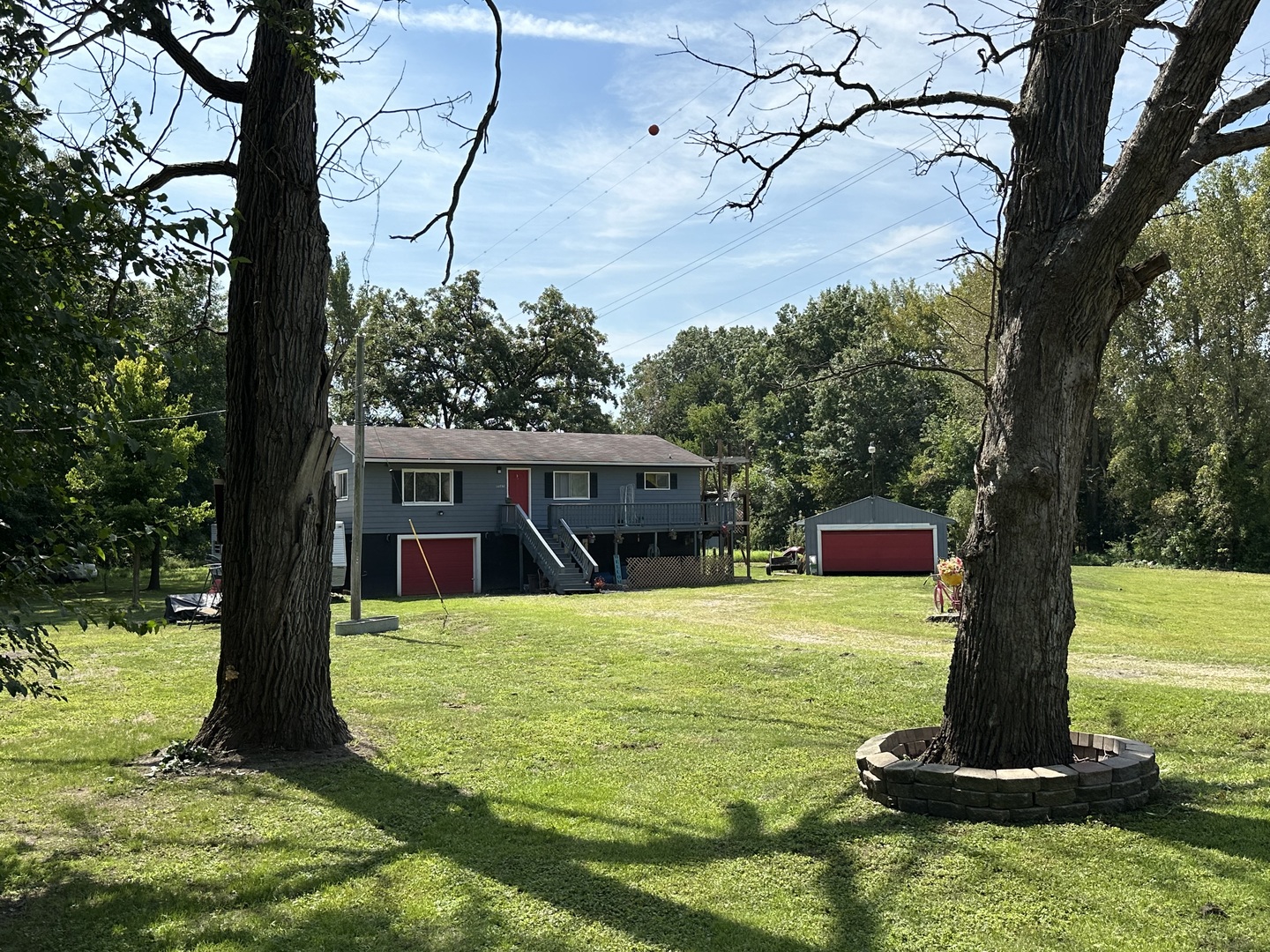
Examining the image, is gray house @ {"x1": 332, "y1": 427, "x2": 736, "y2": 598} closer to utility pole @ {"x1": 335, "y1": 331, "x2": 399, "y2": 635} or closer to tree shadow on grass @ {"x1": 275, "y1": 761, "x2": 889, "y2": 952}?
utility pole @ {"x1": 335, "y1": 331, "x2": 399, "y2": 635}

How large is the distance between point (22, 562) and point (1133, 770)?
5.68 meters

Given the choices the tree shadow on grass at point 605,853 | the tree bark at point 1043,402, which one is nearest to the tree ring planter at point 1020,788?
the tree bark at point 1043,402

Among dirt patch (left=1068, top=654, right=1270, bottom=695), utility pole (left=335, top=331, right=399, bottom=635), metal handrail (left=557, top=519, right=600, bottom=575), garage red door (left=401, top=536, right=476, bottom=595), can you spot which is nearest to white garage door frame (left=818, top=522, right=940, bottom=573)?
metal handrail (left=557, top=519, right=600, bottom=575)

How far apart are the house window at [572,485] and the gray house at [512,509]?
1.7 inches

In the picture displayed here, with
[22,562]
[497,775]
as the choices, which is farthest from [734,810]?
[22,562]

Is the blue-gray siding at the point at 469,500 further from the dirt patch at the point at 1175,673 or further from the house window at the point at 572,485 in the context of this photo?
the dirt patch at the point at 1175,673

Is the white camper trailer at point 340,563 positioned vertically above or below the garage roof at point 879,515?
below

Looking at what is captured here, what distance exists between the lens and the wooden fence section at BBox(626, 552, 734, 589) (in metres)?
30.9

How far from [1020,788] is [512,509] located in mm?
26115

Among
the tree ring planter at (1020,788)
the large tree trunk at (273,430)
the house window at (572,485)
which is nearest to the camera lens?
the tree ring planter at (1020,788)

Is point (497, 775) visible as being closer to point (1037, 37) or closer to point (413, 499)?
point (1037, 37)

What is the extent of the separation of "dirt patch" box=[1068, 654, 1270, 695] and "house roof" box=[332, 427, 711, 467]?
2120 centimetres

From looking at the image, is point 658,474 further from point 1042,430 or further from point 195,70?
point 1042,430

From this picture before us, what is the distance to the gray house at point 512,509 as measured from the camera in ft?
93.7
